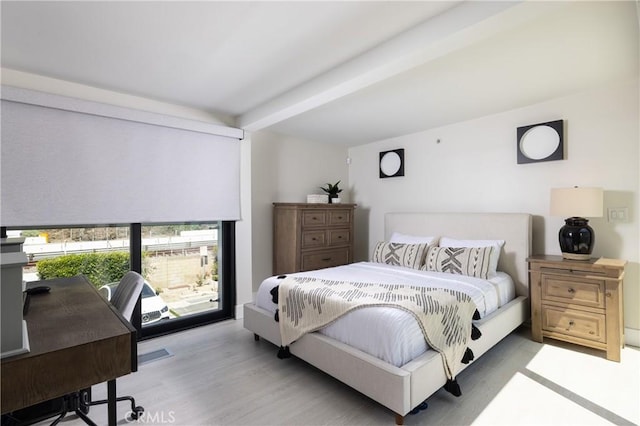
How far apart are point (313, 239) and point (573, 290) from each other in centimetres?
268

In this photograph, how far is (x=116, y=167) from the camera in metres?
2.79

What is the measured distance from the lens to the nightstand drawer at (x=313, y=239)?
3.96 meters

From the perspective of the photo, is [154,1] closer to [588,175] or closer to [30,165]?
[30,165]

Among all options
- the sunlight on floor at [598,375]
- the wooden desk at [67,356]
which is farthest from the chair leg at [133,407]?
the sunlight on floor at [598,375]

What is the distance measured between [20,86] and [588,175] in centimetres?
495

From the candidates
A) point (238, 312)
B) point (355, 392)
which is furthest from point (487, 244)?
point (238, 312)

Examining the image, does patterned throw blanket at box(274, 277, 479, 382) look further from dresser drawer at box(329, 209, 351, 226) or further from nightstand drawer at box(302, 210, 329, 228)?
dresser drawer at box(329, 209, 351, 226)

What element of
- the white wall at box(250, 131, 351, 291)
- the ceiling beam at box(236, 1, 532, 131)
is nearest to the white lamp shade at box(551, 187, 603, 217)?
the ceiling beam at box(236, 1, 532, 131)

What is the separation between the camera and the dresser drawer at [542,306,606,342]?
2.59m

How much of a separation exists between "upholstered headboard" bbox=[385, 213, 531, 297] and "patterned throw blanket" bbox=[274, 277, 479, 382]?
1205 millimetres

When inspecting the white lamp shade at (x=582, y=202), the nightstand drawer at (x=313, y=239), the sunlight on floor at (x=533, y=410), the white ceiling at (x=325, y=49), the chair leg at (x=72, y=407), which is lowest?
the sunlight on floor at (x=533, y=410)

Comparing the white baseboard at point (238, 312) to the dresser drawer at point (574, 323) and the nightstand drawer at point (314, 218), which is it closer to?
the nightstand drawer at point (314, 218)

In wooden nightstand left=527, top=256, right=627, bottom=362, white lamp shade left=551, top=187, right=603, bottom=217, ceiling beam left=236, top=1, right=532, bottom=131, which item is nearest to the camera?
ceiling beam left=236, top=1, right=532, bottom=131

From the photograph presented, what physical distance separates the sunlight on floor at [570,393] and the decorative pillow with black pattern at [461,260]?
0.84m
